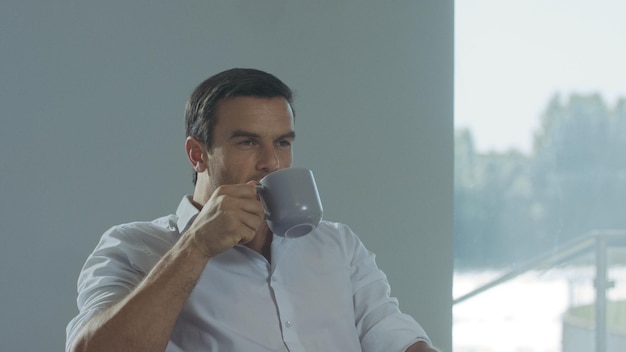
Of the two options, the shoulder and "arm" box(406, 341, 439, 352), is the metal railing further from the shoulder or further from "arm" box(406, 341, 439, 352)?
the shoulder

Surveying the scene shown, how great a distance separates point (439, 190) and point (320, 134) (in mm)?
502

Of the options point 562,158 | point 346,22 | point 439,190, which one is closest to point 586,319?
point 562,158

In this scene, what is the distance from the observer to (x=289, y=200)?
52.5 inches

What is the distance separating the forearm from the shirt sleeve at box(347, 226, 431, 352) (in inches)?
18.1

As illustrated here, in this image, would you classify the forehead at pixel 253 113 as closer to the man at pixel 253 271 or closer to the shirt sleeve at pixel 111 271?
the man at pixel 253 271

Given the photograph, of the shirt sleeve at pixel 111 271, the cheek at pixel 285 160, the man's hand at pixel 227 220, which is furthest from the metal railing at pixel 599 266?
the man's hand at pixel 227 220

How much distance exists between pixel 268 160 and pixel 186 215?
0.77 ft

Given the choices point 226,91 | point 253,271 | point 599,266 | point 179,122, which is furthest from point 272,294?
point 599,266

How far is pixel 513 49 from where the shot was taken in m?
3.21

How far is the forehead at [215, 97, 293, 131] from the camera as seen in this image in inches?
62.3

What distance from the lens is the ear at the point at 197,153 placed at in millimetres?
1711

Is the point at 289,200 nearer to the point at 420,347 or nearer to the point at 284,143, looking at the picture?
the point at 284,143

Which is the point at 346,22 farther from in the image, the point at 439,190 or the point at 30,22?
the point at 30,22

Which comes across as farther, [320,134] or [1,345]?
[320,134]
